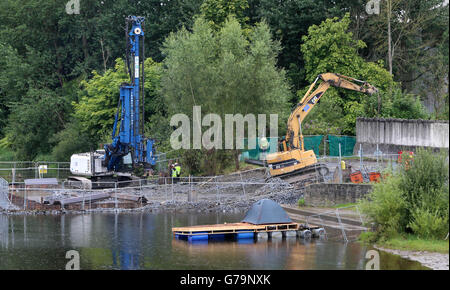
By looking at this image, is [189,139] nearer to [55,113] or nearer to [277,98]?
[277,98]

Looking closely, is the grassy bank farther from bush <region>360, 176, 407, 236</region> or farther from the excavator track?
the excavator track

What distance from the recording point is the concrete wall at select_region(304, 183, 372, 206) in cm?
4003

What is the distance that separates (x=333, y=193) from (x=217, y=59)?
19252 mm

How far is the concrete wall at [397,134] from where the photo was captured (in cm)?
4638

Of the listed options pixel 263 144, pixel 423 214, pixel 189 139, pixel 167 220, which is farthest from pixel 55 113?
pixel 423 214

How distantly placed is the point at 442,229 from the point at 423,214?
0.94m

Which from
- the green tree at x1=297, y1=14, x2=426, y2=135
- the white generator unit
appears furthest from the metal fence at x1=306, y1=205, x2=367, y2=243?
the white generator unit

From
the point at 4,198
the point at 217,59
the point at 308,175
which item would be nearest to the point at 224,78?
the point at 217,59

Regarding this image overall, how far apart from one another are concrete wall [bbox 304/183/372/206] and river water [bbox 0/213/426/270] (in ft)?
16.6

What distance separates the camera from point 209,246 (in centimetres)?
3225

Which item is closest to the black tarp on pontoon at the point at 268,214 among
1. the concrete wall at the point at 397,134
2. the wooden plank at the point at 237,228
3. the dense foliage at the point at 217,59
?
the wooden plank at the point at 237,228

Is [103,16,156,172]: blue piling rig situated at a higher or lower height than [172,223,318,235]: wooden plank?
higher

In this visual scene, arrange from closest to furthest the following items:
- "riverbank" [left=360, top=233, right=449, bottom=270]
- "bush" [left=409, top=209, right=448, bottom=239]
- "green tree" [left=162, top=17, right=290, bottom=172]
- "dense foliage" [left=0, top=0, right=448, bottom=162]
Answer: "riverbank" [left=360, top=233, right=449, bottom=270] < "bush" [left=409, top=209, right=448, bottom=239] < "green tree" [left=162, top=17, right=290, bottom=172] < "dense foliage" [left=0, top=0, right=448, bottom=162]

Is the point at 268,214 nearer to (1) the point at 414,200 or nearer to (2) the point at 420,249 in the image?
(1) the point at 414,200
